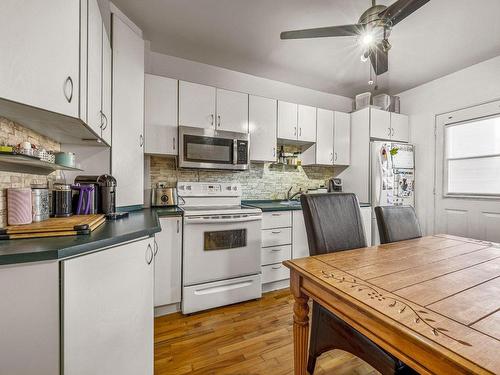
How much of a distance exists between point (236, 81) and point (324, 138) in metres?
1.40

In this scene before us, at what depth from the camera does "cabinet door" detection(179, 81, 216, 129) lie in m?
2.34

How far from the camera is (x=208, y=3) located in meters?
1.80

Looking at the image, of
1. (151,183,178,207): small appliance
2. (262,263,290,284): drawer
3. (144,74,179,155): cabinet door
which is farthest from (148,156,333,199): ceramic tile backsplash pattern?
(262,263,290,284): drawer

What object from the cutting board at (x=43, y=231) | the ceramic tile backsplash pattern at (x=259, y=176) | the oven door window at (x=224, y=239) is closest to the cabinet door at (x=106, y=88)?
the cutting board at (x=43, y=231)

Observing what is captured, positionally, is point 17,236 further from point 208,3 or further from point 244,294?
point 208,3

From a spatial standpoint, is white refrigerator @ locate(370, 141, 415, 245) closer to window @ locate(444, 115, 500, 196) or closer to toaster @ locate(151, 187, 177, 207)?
window @ locate(444, 115, 500, 196)

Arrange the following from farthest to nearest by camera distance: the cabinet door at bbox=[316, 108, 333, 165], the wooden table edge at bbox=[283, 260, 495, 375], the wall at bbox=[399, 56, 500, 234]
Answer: the cabinet door at bbox=[316, 108, 333, 165]
the wall at bbox=[399, 56, 500, 234]
the wooden table edge at bbox=[283, 260, 495, 375]

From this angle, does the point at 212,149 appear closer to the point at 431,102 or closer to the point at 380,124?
the point at 380,124

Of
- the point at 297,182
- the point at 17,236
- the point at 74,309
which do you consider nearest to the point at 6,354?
the point at 74,309

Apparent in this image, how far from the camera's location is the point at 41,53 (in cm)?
93

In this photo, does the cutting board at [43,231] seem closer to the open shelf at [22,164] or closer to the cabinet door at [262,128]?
the open shelf at [22,164]

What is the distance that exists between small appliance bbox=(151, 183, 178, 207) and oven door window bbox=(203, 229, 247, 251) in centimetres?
58

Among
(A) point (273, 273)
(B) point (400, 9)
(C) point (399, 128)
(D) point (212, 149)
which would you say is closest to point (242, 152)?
(D) point (212, 149)

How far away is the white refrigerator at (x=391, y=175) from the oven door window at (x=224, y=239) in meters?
1.84
